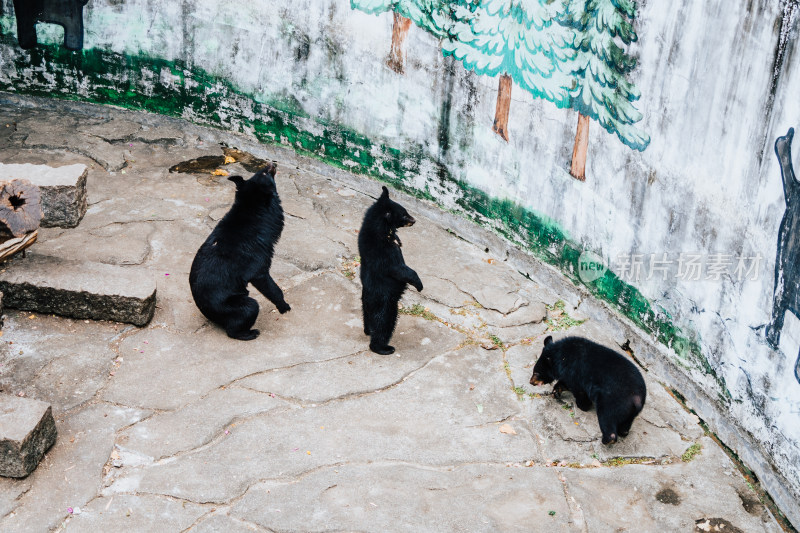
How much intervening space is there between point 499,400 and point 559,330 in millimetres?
1086

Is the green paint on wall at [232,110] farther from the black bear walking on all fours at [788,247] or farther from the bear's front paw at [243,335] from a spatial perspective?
the bear's front paw at [243,335]

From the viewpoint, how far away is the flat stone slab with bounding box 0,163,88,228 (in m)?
6.45

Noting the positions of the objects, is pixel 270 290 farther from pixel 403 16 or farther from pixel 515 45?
pixel 403 16

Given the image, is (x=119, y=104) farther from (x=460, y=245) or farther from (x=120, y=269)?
(x=460, y=245)

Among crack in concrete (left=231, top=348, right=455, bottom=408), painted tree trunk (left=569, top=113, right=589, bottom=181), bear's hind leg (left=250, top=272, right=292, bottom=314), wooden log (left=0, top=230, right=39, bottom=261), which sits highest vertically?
painted tree trunk (left=569, top=113, right=589, bottom=181)

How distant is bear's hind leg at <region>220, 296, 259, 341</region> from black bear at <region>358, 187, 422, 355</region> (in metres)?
0.80

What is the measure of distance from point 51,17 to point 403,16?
13.0 feet

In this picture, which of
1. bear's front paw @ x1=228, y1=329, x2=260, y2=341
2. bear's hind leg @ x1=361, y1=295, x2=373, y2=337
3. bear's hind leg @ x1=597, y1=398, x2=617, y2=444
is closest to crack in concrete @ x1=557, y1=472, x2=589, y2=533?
bear's hind leg @ x1=597, y1=398, x2=617, y2=444

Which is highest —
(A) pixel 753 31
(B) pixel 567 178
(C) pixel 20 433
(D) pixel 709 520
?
(A) pixel 753 31

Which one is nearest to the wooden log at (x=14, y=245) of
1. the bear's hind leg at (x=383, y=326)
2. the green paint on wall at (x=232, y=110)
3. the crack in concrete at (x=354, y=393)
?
the crack in concrete at (x=354, y=393)

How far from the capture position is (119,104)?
8.98 meters

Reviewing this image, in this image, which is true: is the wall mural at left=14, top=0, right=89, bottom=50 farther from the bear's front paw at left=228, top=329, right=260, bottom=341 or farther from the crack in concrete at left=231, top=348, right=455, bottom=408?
the crack in concrete at left=231, top=348, right=455, bottom=408

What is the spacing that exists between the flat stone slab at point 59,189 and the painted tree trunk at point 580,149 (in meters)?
3.89

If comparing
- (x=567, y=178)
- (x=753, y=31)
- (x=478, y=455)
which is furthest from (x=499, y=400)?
(x=753, y=31)
